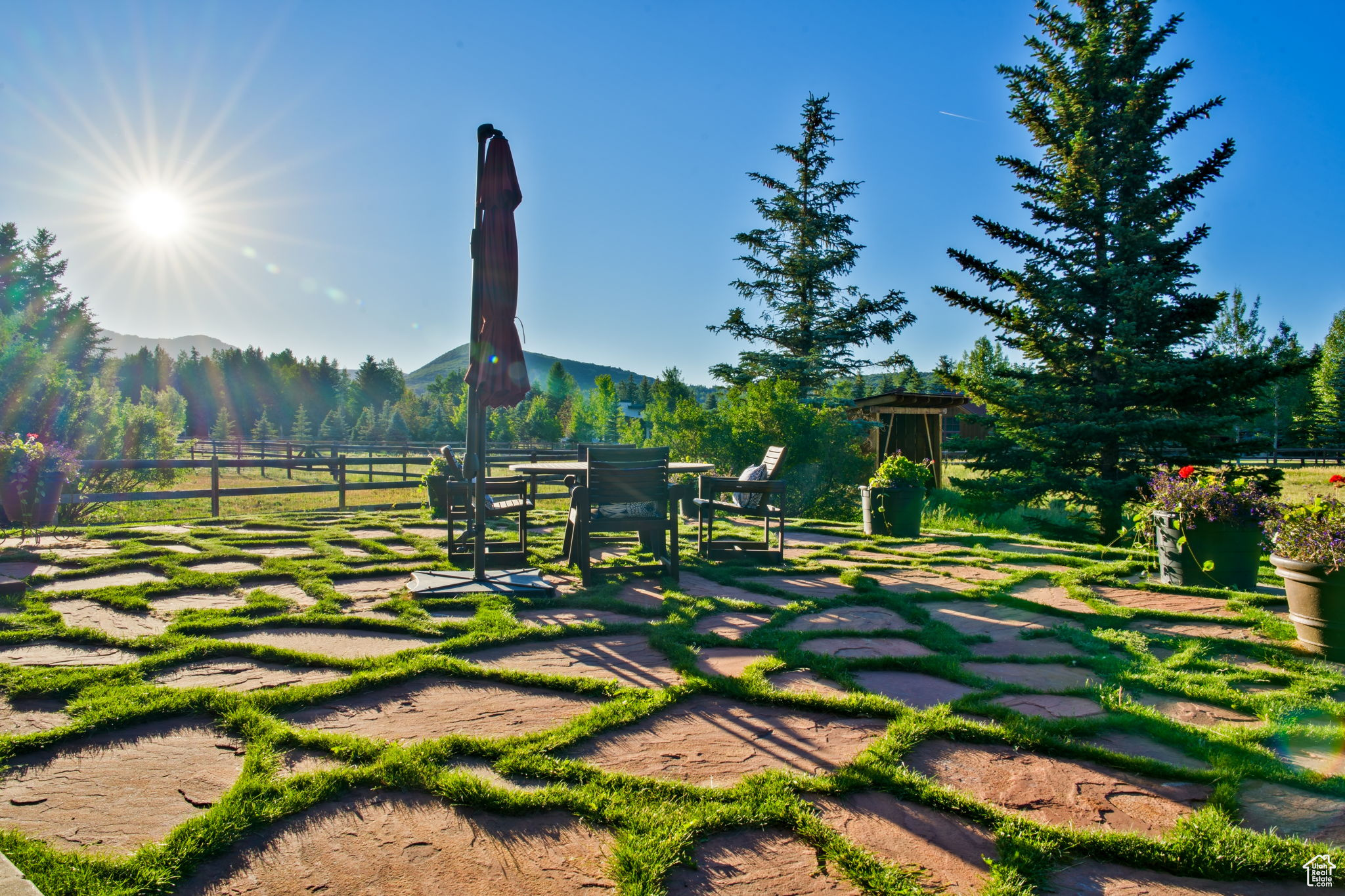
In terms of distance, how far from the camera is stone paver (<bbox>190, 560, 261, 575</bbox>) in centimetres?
448

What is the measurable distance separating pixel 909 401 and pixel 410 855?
14.9 m

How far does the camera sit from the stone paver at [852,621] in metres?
3.30

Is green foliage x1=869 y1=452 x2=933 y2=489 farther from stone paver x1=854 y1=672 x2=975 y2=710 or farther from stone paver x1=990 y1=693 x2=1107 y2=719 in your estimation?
stone paver x1=990 y1=693 x2=1107 y2=719

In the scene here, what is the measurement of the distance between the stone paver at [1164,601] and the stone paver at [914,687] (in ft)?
6.41

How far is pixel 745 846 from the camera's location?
4.92 ft

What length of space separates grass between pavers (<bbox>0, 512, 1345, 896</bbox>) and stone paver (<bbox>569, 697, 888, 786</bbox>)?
6 cm

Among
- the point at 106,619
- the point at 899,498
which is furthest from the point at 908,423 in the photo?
the point at 106,619

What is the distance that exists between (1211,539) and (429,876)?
4790mm

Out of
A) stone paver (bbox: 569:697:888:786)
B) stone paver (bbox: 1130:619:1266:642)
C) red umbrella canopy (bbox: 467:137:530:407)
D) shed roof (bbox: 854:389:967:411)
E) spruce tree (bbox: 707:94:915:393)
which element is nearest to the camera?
stone paver (bbox: 569:697:888:786)

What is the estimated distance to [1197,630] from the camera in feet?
10.9

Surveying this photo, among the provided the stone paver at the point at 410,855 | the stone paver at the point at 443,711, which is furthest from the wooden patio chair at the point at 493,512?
the stone paver at the point at 410,855

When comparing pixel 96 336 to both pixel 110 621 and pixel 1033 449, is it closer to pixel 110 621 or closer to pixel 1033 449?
pixel 110 621

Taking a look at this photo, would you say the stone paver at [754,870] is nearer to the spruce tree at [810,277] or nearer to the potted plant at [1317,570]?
the potted plant at [1317,570]

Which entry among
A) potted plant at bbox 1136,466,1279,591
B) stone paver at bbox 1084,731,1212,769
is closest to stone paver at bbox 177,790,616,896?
stone paver at bbox 1084,731,1212,769
